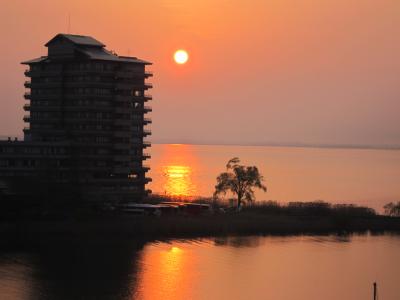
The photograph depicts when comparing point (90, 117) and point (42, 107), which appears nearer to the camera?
point (90, 117)

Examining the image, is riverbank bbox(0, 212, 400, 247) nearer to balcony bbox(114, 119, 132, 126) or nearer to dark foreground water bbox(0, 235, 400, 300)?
dark foreground water bbox(0, 235, 400, 300)

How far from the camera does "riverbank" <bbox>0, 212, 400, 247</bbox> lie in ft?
192

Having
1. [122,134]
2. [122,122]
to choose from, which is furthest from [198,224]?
[122,122]

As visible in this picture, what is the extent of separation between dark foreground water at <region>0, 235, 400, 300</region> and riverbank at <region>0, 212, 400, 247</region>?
7.18 feet

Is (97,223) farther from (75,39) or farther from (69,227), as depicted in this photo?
(75,39)

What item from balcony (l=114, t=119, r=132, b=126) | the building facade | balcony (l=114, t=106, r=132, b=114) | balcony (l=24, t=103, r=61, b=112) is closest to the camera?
the building facade

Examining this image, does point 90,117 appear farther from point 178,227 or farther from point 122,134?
point 178,227

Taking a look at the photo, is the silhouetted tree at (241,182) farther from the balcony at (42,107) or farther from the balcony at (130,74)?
the balcony at (42,107)

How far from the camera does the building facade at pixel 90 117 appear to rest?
72.1 meters

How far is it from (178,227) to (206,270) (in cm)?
1407

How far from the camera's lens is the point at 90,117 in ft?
243

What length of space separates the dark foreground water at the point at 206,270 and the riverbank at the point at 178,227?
2.19 m

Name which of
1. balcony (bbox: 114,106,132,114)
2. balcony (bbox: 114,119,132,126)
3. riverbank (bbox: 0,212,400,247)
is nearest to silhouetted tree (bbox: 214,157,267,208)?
riverbank (bbox: 0,212,400,247)

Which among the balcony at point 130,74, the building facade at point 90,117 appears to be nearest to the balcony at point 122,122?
the building facade at point 90,117
